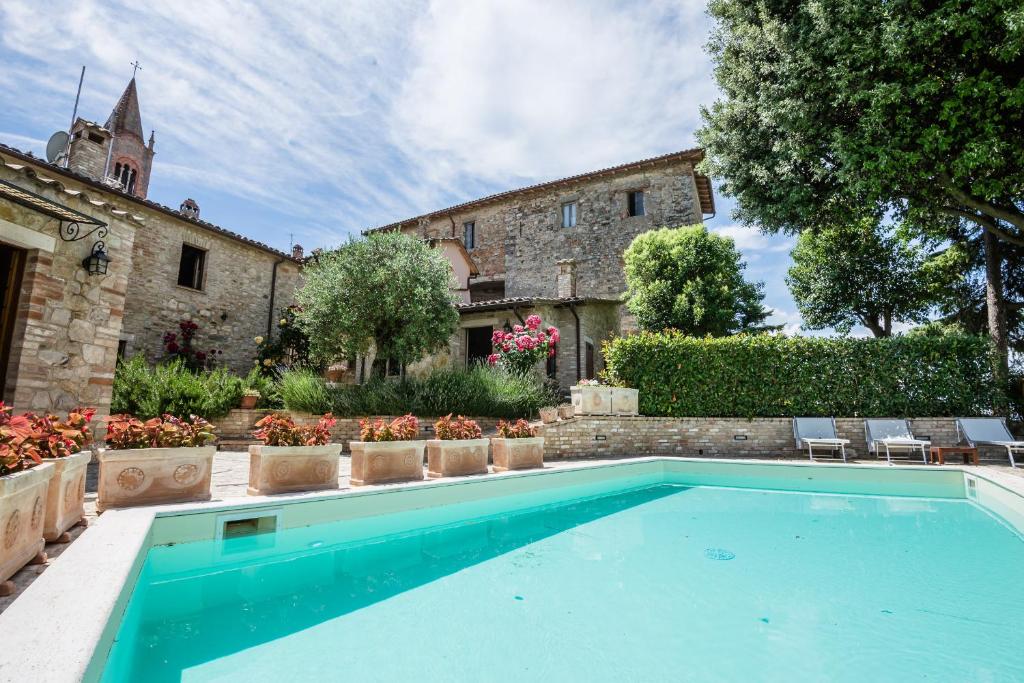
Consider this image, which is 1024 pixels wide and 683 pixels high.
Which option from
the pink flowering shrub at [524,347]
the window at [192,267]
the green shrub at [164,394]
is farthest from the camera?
the window at [192,267]

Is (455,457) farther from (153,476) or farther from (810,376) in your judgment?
(810,376)

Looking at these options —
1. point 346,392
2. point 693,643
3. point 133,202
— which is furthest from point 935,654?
point 133,202

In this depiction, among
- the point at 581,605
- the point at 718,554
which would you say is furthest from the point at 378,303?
the point at 581,605

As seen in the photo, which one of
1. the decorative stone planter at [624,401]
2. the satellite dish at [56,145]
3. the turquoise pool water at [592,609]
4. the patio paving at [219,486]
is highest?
the satellite dish at [56,145]

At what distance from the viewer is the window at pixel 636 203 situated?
1841 cm

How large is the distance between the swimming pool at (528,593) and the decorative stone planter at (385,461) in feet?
1.53

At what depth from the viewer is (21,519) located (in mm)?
2447

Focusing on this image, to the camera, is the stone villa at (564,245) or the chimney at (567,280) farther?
the chimney at (567,280)

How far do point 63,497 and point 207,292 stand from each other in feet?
37.0

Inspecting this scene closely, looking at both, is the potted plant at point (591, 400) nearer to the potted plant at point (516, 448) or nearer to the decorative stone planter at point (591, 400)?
the decorative stone planter at point (591, 400)

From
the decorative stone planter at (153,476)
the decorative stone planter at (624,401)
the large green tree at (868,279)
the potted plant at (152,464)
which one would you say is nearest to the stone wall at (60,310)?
the potted plant at (152,464)

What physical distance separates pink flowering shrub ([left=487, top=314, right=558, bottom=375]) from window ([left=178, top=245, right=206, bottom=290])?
844cm

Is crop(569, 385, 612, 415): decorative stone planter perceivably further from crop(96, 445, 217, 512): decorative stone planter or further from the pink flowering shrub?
crop(96, 445, 217, 512): decorative stone planter

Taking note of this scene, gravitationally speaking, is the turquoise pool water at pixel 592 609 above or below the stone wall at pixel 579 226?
below
